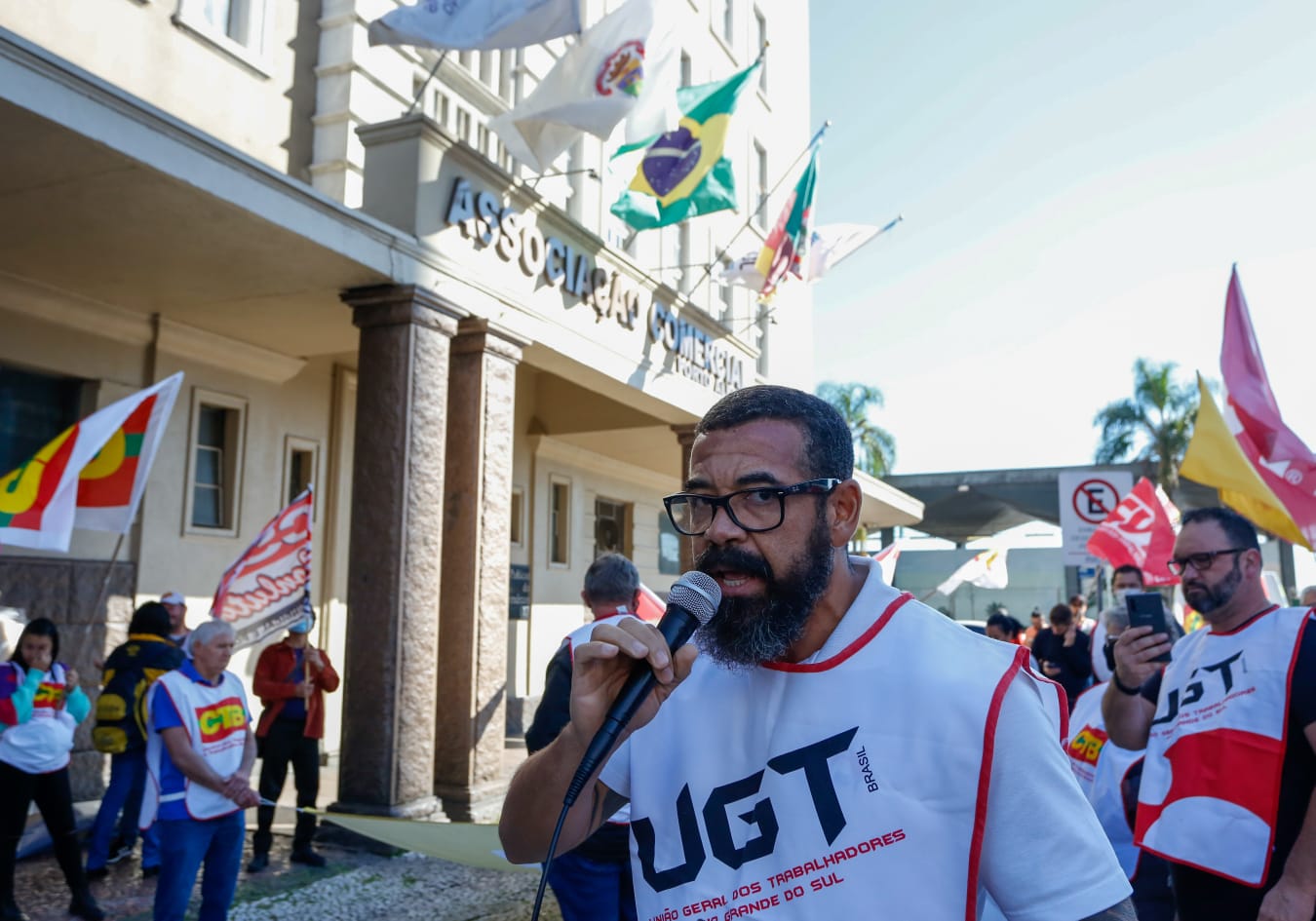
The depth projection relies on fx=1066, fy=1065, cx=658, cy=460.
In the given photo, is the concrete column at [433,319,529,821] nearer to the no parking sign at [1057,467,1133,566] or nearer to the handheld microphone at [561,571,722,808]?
the no parking sign at [1057,467,1133,566]

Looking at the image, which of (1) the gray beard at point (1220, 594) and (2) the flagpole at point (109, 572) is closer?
(1) the gray beard at point (1220, 594)

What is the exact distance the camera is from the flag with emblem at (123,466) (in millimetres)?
6449

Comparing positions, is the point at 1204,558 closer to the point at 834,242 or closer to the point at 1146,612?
the point at 1146,612

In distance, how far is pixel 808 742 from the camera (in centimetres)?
186

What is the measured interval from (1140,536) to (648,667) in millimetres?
9891

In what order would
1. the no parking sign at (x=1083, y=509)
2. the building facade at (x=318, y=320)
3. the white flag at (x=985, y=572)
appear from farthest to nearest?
the white flag at (x=985, y=572), the no parking sign at (x=1083, y=509), the building facade at (x=318, y=320)

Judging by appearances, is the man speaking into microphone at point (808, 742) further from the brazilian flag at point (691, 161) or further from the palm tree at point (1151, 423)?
the palm tree at point (1151, 423)

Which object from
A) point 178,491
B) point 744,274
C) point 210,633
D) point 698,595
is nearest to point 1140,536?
point 744,274

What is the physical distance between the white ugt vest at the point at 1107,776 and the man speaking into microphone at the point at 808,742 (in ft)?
11.0

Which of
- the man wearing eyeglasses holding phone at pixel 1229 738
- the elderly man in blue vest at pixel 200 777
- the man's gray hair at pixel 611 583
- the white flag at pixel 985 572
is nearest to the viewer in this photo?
the man wearing eyeglasses holding phone at pixel 1229 738

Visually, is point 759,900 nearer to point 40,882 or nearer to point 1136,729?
point 1136,729

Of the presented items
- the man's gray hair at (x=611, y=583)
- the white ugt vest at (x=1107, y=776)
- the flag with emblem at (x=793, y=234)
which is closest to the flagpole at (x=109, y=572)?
the man's gray hair at (x=611, y=583)

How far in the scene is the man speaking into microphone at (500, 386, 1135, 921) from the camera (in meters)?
1.70

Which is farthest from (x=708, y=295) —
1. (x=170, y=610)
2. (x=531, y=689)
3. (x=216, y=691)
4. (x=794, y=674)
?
(x=794, y=674)
